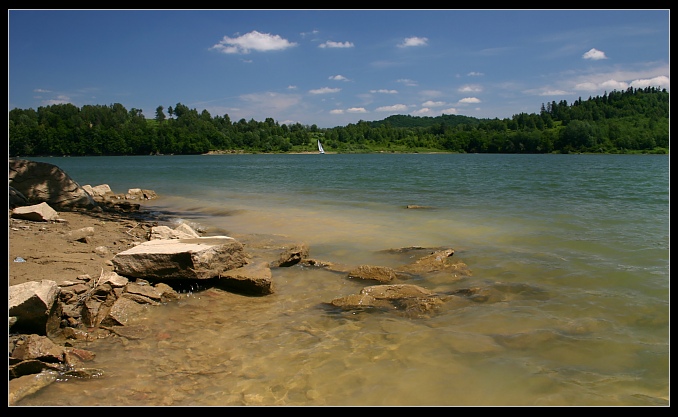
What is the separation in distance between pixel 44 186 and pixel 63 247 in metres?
8.70

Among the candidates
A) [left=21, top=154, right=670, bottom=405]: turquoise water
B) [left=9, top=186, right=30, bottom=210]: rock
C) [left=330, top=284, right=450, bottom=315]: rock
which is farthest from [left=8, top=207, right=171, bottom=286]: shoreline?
[left=330, top=284, right=450, bottom=315]: rock

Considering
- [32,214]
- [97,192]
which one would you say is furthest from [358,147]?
[32,214]

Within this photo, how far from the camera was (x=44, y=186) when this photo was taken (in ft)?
52.9

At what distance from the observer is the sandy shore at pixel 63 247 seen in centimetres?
744

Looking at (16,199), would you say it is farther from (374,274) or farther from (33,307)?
(374,274)

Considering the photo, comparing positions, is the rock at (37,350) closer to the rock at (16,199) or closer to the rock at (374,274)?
the rock at (374,274)

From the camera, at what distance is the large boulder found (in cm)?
1582

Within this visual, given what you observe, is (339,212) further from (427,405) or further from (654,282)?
(427,405)

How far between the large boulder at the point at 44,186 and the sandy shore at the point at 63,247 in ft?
8.29

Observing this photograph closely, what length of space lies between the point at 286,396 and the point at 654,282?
7.60 m

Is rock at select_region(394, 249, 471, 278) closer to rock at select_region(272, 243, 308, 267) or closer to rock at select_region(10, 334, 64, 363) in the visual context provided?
rock at select_region(272, 243, 308, 267)

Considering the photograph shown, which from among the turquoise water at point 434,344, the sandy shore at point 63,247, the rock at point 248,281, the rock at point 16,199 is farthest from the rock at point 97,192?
the rock at point 248,281

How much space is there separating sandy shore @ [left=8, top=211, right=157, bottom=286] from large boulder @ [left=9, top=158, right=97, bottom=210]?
253 centimetres
